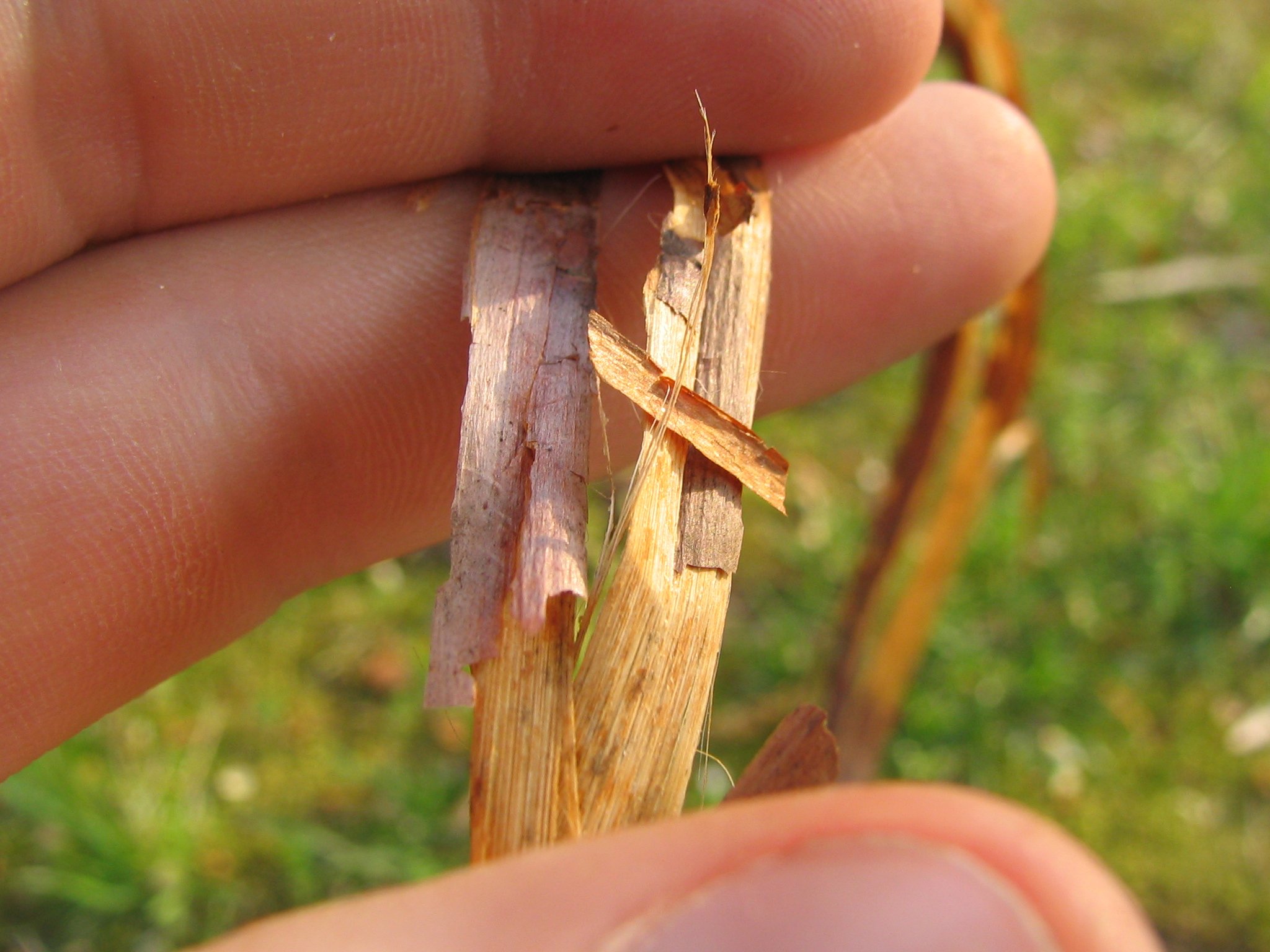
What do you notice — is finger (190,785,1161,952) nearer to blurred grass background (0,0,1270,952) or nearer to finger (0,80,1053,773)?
finger (0,80,1053,773)

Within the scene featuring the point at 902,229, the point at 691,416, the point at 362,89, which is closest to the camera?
the point at 691,416

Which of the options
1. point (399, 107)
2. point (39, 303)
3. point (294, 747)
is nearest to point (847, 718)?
point (294, 747)

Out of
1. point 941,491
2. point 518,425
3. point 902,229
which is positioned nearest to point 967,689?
point 941,491

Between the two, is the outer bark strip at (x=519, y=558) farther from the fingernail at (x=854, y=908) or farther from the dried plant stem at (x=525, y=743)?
the fingernail at (x=854, y=908)

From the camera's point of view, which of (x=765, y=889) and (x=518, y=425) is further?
(x=518, y=425)

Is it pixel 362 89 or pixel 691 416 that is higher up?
pixel 362 89

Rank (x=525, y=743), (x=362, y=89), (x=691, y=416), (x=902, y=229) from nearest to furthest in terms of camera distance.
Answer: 1. (x=525, y=743)
2. (x=691, y=416)
3. (x=362, y=89)
4. (x=902, y=229)

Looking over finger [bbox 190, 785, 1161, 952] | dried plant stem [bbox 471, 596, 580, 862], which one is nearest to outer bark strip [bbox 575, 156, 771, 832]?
dried plant stem [bbox 471, 596, 580, 862]

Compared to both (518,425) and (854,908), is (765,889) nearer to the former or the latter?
(854,908)

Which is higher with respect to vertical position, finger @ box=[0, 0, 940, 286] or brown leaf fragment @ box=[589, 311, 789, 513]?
finger @ box=[0, 0, 940, 286]
